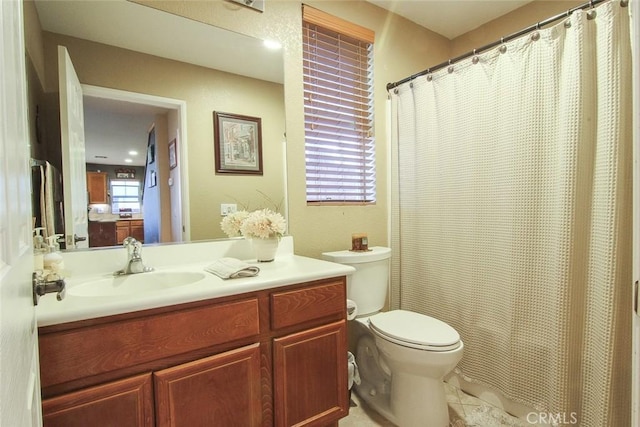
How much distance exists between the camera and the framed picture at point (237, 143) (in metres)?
1.62

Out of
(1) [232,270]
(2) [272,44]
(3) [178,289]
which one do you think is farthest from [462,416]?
(2) [272,44]

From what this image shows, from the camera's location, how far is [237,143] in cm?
167

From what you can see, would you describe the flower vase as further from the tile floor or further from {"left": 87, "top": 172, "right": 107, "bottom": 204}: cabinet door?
the tile floor

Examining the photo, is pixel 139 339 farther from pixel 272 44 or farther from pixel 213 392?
pixel 272 44

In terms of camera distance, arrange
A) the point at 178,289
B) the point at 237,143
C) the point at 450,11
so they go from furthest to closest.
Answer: the point at 450,11, the point at 237,143, the point at 178,289

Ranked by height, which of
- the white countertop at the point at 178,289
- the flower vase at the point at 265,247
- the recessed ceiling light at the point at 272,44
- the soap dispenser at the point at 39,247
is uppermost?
the recessed ceiling light at the point at 272,44

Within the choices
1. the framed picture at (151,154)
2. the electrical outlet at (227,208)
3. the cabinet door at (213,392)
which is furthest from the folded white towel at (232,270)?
the framed picture at (151,154)

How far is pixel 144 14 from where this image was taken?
1423mm

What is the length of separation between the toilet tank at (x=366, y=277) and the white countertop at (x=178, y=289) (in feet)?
0.99

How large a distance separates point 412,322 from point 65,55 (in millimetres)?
1972

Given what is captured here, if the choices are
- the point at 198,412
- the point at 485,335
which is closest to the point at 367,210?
the point at 485,335

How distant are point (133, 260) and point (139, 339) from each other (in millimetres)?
476

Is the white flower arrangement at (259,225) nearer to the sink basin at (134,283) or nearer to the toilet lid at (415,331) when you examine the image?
the sink basin at (134,283)

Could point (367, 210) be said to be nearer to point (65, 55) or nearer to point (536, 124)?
point (536, 124)
